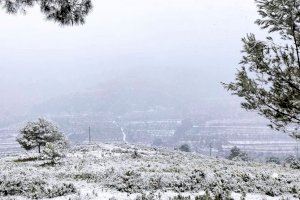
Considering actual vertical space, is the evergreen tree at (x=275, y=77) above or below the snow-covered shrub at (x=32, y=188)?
above

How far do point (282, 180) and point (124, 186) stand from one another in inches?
325

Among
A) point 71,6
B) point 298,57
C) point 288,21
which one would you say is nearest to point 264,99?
point 298,57

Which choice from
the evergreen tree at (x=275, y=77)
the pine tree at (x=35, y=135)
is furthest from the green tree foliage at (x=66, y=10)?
the pine tree at (x=35, y=135)

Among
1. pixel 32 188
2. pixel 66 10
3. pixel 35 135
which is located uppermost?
pixel 66 10

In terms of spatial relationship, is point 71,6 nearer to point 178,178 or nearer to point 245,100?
point 245,100

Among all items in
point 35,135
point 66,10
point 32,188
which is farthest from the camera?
point 35,135

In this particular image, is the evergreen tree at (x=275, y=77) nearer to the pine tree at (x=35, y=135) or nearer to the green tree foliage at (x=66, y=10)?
the green tree foliage at (x=66, y=10)

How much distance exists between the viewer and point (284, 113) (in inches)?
531

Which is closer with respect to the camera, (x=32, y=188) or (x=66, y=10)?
(x=66, y=10)

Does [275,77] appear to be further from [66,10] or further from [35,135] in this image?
[35,135]

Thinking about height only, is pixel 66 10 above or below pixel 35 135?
above

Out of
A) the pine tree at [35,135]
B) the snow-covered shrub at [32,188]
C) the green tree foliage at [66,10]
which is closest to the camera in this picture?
the green tree foliage at [66,10]

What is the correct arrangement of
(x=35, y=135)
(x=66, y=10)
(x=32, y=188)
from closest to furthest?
(x=66, y=10)
(x=32, y=188)
(x=35, y=135)

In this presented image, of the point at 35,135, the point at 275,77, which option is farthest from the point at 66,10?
the point at 35,135
